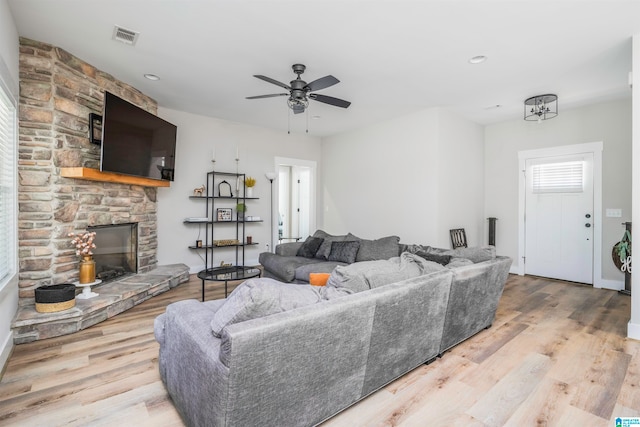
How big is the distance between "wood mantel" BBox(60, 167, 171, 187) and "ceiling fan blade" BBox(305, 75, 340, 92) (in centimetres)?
244

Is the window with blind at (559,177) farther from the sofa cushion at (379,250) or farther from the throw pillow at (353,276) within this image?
the throw pillow at (353,276)

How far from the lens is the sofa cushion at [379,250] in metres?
4.26

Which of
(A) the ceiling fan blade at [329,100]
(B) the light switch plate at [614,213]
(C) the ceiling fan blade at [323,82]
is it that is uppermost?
(A) the ceiling fan blade at [329,100]

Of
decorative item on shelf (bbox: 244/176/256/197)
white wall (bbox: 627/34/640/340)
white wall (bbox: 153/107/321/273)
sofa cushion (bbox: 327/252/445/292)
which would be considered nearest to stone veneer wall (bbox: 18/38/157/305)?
white wall (bbox: 153/107/321/273)

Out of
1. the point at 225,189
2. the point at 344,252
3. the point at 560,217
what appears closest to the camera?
the point at 344,252

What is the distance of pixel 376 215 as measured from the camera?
5887 mm

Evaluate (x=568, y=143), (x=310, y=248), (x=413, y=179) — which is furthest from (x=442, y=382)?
(x=568, y=143)

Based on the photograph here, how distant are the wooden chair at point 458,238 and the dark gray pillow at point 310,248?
6.77 ft

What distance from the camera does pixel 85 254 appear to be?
3408 millimetres

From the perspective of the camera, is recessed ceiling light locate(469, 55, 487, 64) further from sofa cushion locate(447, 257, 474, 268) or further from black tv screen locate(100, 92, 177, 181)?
black tv screen locate(100, 92, 177, 181)

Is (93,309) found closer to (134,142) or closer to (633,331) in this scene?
(134,142)

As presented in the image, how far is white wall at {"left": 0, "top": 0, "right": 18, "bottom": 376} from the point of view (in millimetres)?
2438

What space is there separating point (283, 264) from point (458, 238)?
2850 millimetres

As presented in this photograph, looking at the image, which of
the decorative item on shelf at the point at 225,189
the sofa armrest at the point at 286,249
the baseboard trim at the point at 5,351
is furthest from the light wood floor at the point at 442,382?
the decorative item on shelf at the point at 225,189
